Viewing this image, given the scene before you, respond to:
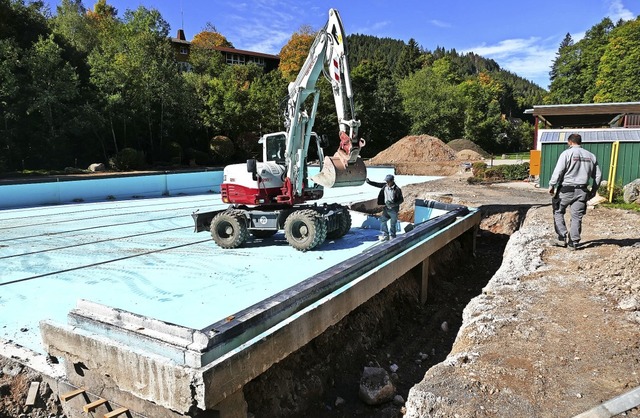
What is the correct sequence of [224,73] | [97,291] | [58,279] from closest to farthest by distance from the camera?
[97,291] → [58,279] → [224,73]

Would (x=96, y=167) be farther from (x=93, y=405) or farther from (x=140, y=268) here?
(x=93, y=405)

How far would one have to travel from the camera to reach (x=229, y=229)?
8.05 m

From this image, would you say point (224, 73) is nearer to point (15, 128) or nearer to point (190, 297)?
point (15, 128)

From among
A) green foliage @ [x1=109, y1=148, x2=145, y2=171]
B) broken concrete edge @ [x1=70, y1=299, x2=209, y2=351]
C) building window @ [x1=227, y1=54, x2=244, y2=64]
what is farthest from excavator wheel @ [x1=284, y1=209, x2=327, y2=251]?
building window @ [x1=227, y1=54, x2=244, y2=64]

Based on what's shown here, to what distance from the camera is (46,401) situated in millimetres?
3650

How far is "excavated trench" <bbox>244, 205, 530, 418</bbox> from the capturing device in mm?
4129

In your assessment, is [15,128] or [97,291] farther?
[15,128]

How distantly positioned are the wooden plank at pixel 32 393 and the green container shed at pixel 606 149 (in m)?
13.9

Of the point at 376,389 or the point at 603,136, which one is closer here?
the point at 376,389

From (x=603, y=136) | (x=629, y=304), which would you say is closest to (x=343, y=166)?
(x=629, y=304)

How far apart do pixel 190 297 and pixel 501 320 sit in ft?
11.6

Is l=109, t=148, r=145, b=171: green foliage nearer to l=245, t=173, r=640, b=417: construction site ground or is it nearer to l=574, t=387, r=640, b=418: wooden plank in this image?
l=245, t=173, r=640, b=417: construction site ground

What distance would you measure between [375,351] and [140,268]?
3.87m

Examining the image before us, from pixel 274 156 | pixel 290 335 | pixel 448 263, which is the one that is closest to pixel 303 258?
pixel 274 156
